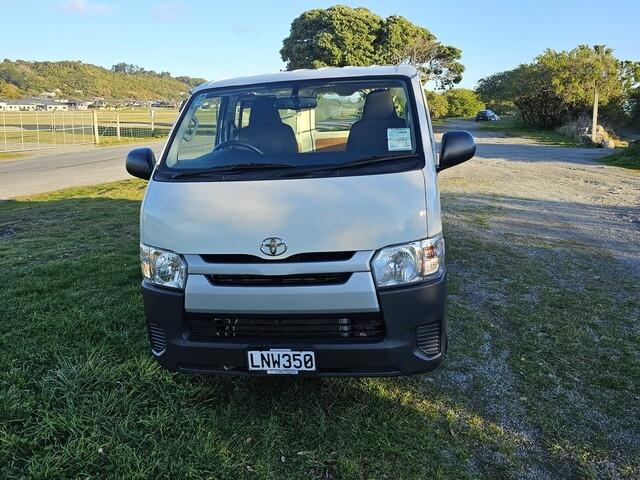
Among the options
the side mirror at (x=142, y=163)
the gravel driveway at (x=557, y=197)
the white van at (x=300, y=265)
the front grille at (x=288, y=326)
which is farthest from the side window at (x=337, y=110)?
the gravel driveway at (x=557, y=197)

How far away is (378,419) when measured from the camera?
3074 millimetres

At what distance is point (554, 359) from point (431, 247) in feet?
5.56

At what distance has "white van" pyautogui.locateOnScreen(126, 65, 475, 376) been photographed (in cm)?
268

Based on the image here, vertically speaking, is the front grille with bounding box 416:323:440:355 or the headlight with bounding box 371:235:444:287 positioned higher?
the headlight with bounding box 371:235:444:287

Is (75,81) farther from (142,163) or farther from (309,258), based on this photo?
(309,258)

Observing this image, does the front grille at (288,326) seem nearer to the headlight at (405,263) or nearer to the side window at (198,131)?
the headlight at (405,263)

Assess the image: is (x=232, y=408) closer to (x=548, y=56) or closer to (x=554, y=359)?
(x=554, y=359)

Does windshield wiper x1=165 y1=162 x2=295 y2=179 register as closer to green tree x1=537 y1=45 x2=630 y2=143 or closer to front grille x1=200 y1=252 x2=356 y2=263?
front grille x1=200 y1=252 x2=356 y2=263

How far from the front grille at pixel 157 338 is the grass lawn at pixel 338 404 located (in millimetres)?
391

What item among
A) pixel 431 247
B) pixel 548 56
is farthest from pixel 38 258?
pixel 548 56

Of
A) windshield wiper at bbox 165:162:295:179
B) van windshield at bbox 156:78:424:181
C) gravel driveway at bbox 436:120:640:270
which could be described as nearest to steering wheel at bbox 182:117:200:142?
van windshield at bbox 156:78:424:181

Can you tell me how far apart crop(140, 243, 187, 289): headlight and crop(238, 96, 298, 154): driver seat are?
0.99m

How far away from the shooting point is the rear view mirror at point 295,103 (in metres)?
3.84

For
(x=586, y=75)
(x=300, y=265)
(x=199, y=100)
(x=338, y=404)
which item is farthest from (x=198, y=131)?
(x=586, y=75)
